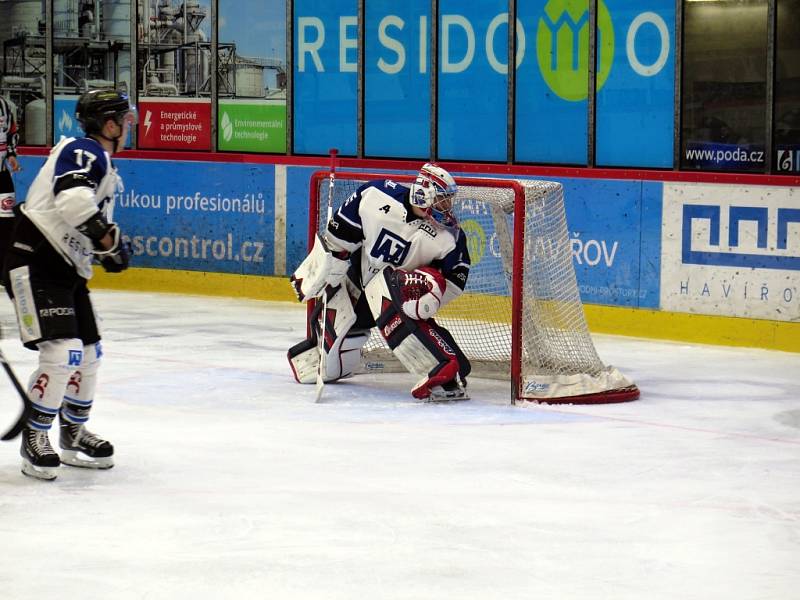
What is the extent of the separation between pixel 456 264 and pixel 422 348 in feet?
1.47

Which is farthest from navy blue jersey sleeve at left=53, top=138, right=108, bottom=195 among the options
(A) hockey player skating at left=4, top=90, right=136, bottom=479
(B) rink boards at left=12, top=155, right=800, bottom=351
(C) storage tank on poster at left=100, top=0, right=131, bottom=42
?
(C) storage tank on poster at left=100, top=0, right=131, bottom=42

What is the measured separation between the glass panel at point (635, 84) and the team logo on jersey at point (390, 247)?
3.20 m

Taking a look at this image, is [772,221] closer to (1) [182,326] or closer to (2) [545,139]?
(2) [545,139]

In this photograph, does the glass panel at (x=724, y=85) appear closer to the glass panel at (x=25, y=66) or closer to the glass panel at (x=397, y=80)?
the glass panel at (x=397, y=80)

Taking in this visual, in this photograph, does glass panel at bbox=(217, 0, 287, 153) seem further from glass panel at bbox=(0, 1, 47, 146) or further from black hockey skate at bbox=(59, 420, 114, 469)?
black hockey skate at bbox=(59, 420, 114, 469)

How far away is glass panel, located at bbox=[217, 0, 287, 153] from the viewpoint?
12.3m

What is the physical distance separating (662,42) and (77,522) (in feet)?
20.7

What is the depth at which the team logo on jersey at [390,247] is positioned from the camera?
765 cm

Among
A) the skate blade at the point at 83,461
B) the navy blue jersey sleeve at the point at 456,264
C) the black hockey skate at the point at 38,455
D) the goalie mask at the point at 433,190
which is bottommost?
the skate blade at the point at 83,461

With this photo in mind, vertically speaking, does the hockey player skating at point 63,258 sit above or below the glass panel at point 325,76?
below

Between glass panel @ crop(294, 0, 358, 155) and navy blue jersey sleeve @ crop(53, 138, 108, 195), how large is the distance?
6262 mm

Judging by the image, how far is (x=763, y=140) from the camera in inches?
389

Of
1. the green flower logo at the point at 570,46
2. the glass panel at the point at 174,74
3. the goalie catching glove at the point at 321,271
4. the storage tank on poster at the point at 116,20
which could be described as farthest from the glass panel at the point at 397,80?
the goalie catching glove at the point at 321,271

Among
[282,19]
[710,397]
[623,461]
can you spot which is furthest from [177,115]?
[623,461]
